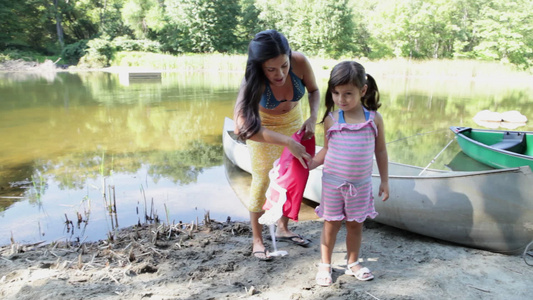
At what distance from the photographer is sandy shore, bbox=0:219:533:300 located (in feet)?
7.22

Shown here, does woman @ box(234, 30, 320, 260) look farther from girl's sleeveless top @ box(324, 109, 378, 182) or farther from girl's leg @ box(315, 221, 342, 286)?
girl's leg @ box(315, 221, 342, 286)

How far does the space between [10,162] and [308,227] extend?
544 centimetres

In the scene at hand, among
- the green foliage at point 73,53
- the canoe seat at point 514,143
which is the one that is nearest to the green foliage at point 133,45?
the green foliage at point 73,53

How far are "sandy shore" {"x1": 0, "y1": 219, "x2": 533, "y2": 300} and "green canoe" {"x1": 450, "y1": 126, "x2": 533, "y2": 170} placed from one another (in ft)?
9.86

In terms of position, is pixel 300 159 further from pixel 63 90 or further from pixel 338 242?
pixel 63 90

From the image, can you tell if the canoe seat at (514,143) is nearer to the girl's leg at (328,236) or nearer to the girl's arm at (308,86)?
the girl's arm at (308,86)

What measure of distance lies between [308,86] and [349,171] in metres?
0.80

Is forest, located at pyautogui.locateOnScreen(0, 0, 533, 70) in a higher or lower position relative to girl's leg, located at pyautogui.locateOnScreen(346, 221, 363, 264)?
higher

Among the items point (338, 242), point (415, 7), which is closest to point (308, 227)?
point (338, 242)

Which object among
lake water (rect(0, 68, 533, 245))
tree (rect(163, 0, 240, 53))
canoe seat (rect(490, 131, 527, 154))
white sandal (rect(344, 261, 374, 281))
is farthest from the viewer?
tree (rect(163, 0, 240, 53))

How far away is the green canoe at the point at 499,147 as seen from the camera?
5.25 meters

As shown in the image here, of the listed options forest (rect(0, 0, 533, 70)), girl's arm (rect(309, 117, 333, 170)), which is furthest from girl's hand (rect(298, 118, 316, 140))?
forest (rect(0, 0, 533, 70))

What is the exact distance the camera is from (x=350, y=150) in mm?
2156

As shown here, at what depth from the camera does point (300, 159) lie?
2264mm
